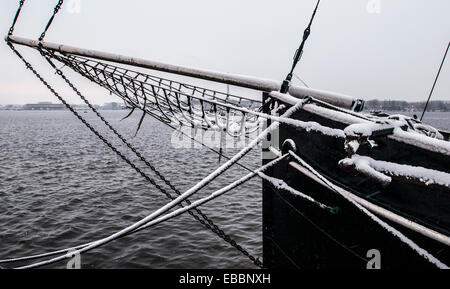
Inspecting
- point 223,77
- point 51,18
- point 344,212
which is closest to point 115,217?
point 51,18

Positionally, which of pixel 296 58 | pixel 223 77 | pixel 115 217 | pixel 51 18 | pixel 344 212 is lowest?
pixel 115 217

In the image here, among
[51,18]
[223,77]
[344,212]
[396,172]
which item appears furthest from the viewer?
[51,18]

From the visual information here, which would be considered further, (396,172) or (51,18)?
(51,18)

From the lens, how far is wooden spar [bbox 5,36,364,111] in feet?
10.3

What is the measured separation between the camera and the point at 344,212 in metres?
2.68

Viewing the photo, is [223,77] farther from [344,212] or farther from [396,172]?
[396,172]

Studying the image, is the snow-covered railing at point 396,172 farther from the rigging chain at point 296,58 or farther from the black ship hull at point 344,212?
the rigging chain at point 296,58

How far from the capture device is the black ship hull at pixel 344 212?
76.0 inches

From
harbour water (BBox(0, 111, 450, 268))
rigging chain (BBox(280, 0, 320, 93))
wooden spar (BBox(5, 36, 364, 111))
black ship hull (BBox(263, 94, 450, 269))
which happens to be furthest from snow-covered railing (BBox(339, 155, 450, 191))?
harbour water (BBox(0, 111, 450, 268))

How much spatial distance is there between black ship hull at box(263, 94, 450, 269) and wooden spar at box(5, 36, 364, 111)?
33 cm

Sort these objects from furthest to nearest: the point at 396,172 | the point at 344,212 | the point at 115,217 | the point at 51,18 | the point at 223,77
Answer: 1. the point at 115,217
2. the point at 51,18
3. the point at 223,77
4. the point at 344,212
5. the point at 396,172

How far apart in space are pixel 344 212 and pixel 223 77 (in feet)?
7.00

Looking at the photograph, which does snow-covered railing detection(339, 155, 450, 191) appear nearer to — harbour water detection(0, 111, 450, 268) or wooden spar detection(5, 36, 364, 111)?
wooden spar detection(5, 36, 364, 111)
